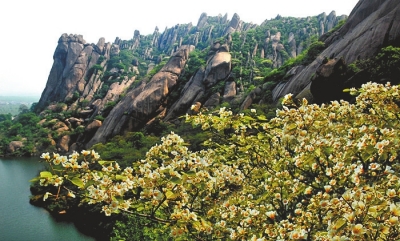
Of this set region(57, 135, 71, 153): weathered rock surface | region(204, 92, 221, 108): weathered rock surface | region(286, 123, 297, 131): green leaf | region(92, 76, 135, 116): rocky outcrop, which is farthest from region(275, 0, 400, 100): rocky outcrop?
region(92, 76, 135, 116): rocky outcrop

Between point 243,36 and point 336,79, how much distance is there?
60.0 m

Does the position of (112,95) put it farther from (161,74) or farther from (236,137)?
(236,137)

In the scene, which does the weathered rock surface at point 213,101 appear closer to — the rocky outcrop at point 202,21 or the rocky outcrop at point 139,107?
the rocky outcrop at point 139,107

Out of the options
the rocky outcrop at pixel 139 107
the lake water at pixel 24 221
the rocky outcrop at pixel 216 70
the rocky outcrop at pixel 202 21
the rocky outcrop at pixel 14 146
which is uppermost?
the rocky outcrop at pixel 202 21

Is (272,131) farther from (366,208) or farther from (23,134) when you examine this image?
(23,134)

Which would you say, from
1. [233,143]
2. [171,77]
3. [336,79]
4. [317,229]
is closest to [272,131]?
[233,143]

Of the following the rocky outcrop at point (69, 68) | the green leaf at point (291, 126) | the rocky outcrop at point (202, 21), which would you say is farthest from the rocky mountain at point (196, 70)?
the rocky outcrop at point (202, 21)

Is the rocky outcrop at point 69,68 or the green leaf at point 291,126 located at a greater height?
the rocky outcrop at point 69,68

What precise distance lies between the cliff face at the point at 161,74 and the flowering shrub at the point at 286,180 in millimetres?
17819

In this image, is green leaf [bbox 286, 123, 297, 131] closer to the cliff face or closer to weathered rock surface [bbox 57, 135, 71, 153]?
the cliff face

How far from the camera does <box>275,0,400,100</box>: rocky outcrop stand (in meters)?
27.8

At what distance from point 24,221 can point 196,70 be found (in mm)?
40481

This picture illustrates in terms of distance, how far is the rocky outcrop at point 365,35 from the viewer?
91.3 feet

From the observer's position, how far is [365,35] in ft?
97.9
